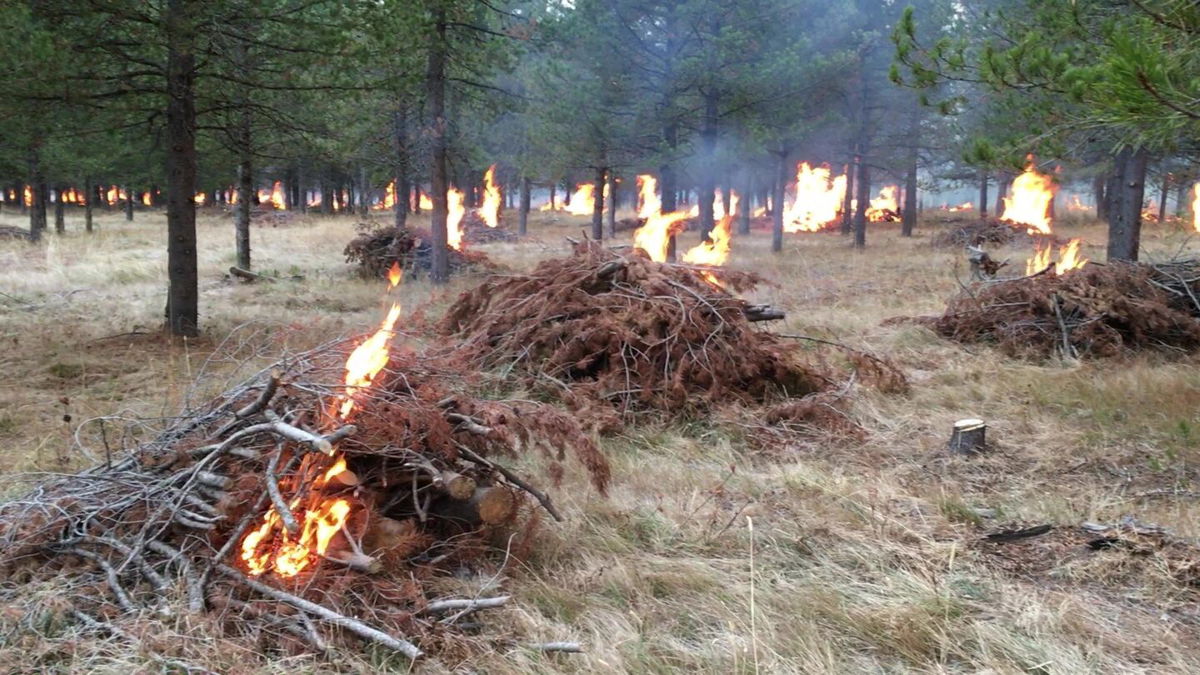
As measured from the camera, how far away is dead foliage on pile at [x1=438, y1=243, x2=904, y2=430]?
6.17 metres

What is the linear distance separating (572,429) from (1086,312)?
6.86m

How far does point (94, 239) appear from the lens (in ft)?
73.4

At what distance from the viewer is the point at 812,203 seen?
34875mm

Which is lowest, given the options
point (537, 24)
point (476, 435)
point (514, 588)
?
point (514, 588)

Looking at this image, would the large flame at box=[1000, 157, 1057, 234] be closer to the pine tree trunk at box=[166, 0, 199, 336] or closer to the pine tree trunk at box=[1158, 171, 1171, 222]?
the pine tree trunk at box=[1158, 171, 1171, 222]

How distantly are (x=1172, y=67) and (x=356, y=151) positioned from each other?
12.4m

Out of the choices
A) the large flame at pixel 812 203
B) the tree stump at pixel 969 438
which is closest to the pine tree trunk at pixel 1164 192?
the tree stump at pixel 969 438

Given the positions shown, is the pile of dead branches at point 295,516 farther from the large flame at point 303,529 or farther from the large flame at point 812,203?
the large flame at point 812,203

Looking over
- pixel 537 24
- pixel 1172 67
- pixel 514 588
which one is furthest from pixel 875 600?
pixel 537 24

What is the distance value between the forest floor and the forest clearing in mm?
23

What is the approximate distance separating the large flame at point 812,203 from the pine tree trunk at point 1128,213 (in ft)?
65.6

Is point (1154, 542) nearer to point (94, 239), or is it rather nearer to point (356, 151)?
point (356, 151)

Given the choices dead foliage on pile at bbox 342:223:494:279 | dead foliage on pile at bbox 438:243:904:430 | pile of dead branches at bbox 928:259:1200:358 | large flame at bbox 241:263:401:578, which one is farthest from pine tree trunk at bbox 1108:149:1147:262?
large flame at bbox 241:263:401:578

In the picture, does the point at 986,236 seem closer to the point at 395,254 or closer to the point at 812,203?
the point at 812,203
